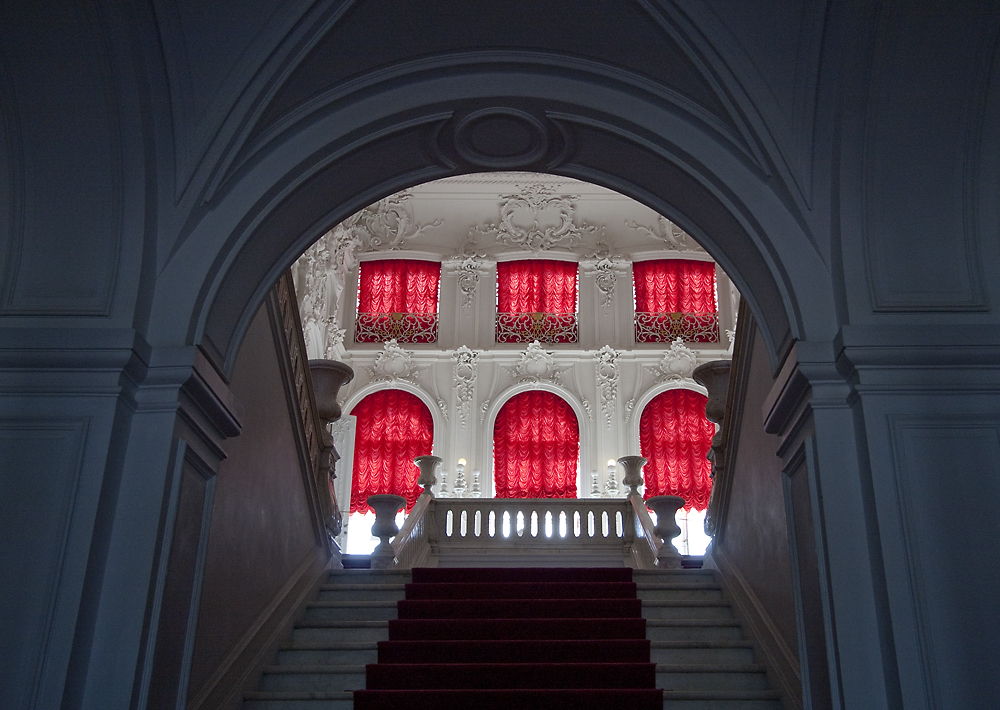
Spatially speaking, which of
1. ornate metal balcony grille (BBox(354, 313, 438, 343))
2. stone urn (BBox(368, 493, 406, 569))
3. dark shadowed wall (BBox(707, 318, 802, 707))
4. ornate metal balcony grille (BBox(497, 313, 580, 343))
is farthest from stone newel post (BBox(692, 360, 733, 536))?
ornate metal balcony grille (BBox(354, 313, 438, 343))

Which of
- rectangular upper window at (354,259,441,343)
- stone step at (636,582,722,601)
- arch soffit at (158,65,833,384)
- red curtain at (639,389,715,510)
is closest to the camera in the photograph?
arch soffit at (158,65,833,384)

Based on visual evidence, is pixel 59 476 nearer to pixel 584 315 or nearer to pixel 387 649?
pixel 387 649

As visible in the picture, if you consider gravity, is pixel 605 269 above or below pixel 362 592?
above

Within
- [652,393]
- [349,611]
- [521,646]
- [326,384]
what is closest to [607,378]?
[652,393]

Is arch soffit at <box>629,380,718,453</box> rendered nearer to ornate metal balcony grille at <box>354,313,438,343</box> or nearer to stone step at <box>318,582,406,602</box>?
ornate metal balcony grille at <box>354,313,438,343</box>

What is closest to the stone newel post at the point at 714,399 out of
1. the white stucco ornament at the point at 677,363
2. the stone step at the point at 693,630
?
the stone step at the point at 693,630

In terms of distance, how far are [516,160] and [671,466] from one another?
1132 centimetres

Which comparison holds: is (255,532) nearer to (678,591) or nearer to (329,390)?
(329,390)

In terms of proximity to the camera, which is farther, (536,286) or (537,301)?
(536,286)

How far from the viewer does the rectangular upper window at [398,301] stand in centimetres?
1698

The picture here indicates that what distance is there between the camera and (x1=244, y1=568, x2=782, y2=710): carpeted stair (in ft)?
17.3

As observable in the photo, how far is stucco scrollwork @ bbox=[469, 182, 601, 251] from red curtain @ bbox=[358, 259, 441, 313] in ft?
3.77

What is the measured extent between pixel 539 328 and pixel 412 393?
2550 millimetres

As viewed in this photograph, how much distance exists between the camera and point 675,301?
17.1 meters
